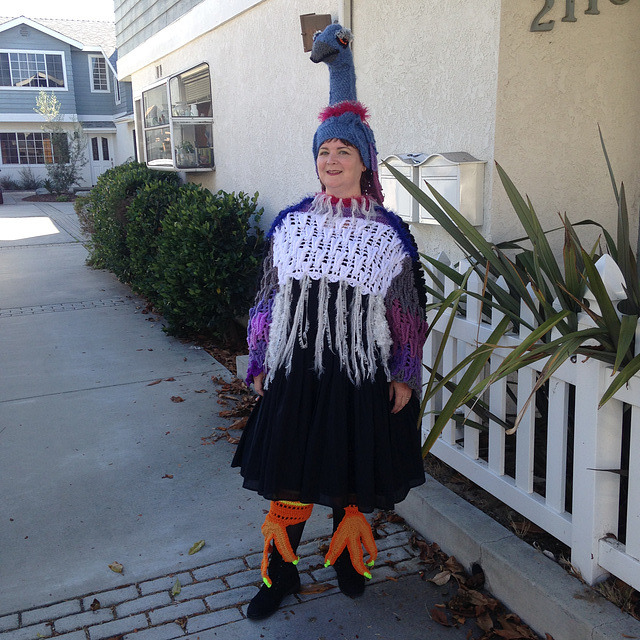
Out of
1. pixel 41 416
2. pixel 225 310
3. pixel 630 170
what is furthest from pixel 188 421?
pixel 630 170

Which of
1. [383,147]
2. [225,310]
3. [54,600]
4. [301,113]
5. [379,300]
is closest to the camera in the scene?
[379,300]

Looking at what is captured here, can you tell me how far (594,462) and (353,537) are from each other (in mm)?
952

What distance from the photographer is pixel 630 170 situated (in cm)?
378

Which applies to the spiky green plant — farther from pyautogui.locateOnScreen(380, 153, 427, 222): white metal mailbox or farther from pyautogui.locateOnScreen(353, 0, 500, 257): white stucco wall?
pyautogui.locateOnScreen(380, 153, 427, 222): white metal mailbox

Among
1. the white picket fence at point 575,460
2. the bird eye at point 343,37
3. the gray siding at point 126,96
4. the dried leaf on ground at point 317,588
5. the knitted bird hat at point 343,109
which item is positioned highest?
the gray siding at point 126,96

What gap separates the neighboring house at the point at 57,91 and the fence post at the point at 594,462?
27234 millimetres

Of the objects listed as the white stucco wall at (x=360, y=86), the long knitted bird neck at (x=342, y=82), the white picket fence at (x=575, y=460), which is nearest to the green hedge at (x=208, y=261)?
the white stucco wall at (x=360, y=86)

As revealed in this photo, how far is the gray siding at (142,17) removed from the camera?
8664 millimetres

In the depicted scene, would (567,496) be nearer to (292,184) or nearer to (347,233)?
(347,233)

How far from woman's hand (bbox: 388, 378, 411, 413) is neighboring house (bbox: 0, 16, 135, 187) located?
2686cm

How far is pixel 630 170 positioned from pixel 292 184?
2927mm

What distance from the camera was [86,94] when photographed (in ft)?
98.6

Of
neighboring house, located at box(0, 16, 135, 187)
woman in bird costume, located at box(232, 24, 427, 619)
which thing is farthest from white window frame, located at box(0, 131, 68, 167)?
woman in bird costume, located at box(232, 24, 427, 619)

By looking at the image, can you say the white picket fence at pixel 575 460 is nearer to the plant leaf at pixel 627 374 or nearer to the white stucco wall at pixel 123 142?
the plant leaf at pixel 627 374
